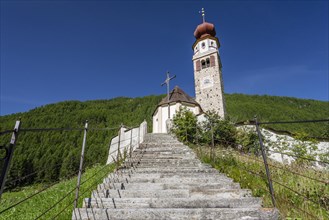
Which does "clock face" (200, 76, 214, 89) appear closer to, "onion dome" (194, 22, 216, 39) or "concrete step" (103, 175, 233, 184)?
"onion dome" (194, 22, 216, 39)

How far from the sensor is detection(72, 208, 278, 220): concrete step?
9.02 feet

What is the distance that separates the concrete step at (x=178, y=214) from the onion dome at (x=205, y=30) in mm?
22793

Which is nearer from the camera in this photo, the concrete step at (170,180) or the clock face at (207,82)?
the concrete step at (170,180)

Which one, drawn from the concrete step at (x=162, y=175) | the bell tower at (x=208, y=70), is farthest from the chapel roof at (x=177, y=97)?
the concrete step at (x=162, y=175)

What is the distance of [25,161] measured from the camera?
42.3 metres

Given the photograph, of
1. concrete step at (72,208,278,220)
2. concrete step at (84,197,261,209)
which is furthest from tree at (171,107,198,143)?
concrete step at (72,208,278,220)

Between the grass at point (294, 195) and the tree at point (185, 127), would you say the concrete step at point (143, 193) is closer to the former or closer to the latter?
the grass at point (294, 195)

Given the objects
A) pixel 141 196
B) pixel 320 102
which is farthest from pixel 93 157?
pixel 320 102

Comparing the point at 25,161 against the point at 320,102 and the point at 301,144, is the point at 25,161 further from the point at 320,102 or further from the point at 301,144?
the point at 320,102

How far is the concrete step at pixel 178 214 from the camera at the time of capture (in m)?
2.75

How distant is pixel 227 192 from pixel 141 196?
5.25 ft

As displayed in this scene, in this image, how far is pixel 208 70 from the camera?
20562mm

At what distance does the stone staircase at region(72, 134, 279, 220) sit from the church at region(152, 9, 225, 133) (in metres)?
13.0

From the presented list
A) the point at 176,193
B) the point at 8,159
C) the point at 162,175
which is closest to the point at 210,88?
the point at 162,175
